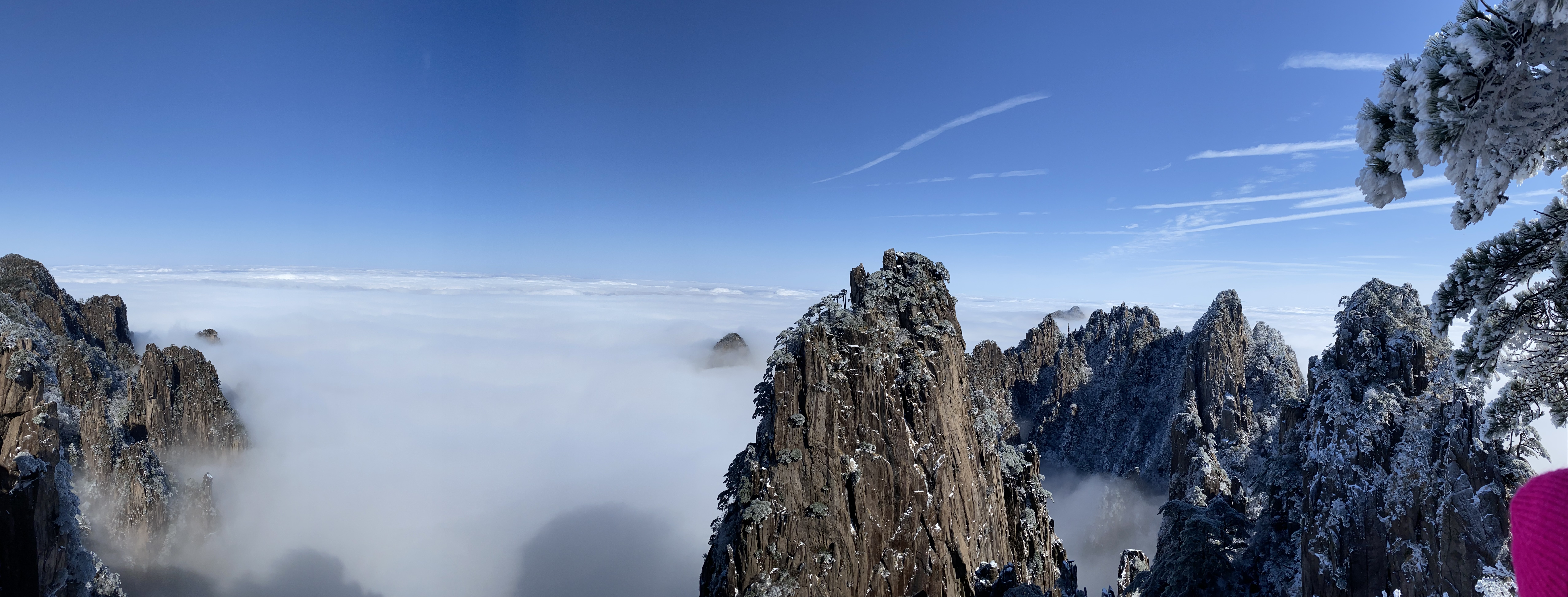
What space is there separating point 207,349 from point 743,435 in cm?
15069

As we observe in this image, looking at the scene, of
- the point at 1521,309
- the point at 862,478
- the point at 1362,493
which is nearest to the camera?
the point at 1521,309

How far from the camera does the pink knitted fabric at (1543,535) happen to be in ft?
7.75

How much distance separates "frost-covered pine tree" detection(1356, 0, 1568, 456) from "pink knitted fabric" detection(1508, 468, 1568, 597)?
2.74 meters

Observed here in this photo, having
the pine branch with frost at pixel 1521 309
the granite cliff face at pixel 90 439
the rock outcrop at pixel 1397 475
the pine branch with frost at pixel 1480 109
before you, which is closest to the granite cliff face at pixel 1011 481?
the rock outcrop at pixel 1397 475

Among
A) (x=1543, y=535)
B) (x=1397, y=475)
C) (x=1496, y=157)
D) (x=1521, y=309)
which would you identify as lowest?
(x=1397, y=475)

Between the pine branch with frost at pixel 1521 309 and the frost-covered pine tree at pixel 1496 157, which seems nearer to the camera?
the frost-covered pine tree at pixel 1496 157

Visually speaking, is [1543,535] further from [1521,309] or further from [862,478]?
[862,478]

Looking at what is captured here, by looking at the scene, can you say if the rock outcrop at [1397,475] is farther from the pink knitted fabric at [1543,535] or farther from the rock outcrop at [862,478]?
the pink knitted fabric at [1543,535]

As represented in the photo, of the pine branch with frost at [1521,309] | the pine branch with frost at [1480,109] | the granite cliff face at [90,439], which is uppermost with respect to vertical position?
the pine branch with frost at [1480,109]

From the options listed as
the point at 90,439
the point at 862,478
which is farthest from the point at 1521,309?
the point at 90,439

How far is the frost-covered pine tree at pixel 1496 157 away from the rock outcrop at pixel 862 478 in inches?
721

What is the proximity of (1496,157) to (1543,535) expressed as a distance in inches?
124

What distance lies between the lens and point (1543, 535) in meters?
2.53

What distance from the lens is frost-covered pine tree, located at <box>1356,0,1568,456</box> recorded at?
3.72 m
